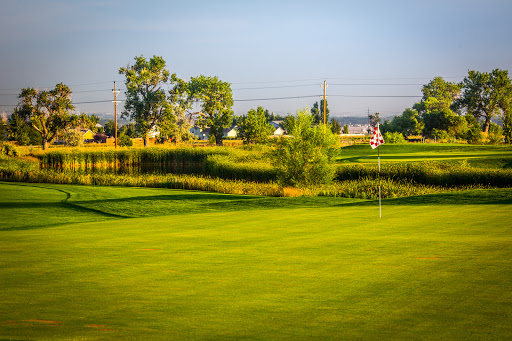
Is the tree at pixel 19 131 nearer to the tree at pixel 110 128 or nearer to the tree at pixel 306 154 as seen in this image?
the tree at pixel 110 128

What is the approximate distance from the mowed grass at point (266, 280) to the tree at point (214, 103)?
106 m

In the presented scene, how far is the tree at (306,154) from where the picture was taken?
37.1 m

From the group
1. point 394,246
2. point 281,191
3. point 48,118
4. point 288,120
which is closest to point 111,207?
point 281,191

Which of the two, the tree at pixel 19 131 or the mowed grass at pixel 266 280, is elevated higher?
the tree at pixel 19 131

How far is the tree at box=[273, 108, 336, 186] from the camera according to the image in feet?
122

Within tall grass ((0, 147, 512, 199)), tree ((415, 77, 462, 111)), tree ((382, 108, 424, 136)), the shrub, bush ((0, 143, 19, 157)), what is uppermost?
tree ((415, 77, 462, 111))

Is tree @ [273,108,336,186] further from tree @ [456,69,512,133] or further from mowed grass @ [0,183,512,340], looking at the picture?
tree @ [456,69,512,133]

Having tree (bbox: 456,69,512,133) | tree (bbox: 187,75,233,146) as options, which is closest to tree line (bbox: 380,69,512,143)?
tree (bbox: 456,69,512,133)

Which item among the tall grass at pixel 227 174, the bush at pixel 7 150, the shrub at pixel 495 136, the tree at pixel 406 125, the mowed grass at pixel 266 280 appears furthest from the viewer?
the tree at pixel 406 125

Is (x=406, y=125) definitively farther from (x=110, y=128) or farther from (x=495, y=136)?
(x=110, y=128)

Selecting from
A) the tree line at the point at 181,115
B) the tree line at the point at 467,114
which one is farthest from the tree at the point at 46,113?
the tree line at the point at 467,114

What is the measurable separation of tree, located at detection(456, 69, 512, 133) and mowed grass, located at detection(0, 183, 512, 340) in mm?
116411

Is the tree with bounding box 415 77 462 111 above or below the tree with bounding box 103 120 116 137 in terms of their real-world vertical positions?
above

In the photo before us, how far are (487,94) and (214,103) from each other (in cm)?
6382
